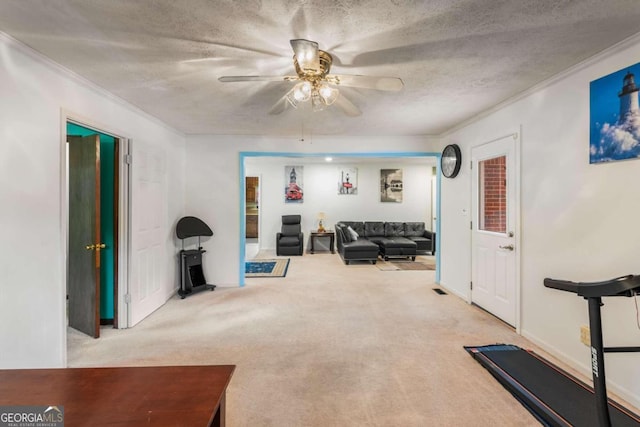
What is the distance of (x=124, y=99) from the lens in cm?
294

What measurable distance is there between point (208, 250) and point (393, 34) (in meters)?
3.96

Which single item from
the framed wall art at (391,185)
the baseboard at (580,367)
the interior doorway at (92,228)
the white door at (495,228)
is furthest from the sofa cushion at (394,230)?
the interior doorway at (92,228)

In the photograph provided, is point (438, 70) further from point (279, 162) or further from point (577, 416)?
point (279, 162)

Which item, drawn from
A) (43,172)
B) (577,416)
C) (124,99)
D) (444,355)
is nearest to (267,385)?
(444,355)

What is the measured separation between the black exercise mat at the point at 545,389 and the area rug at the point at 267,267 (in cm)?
359

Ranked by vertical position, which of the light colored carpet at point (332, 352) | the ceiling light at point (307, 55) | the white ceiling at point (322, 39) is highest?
the white ceiling at point (322, 39)

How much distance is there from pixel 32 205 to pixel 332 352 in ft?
8.48

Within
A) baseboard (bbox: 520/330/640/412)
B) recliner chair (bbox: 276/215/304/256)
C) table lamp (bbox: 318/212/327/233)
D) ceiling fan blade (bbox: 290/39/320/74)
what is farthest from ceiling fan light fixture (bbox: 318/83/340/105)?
table lamp (bbox: 318/212/327/233)

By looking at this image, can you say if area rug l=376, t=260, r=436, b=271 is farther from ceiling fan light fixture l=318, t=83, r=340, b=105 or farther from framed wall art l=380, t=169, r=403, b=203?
ceiling fan light fixture l=318, t=83, r=340, b=105

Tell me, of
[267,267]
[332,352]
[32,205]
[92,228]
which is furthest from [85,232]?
[267,267]

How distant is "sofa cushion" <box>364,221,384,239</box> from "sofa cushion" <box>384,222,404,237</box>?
0.43 feet

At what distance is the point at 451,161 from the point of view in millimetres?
4191

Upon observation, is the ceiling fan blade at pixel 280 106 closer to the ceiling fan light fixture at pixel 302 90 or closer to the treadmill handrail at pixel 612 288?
the ceiling fan light fixture at pixel 302 90

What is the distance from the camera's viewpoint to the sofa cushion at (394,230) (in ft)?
24.4
